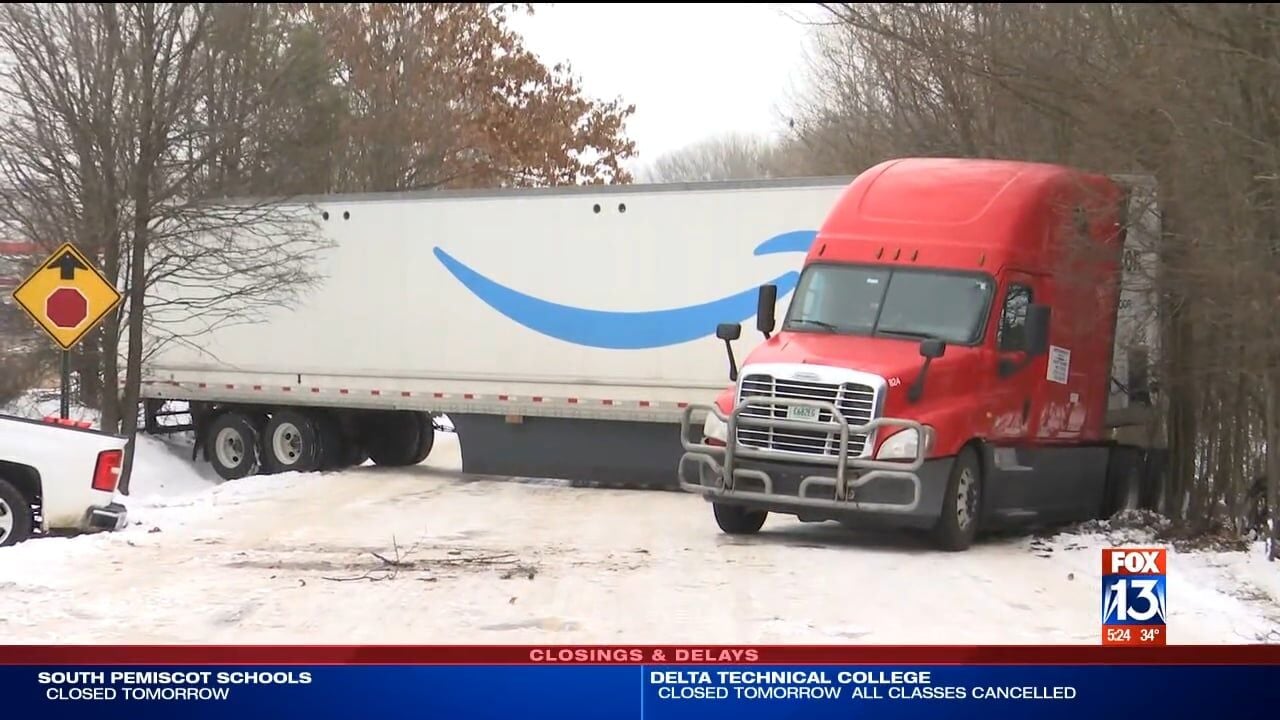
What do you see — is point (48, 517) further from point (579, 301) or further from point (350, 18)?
point (350, 18)

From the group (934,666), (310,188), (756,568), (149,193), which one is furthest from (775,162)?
(934,666)

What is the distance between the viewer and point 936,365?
1272 centimetres

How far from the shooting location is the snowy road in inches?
340

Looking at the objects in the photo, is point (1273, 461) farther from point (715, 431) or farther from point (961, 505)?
point (715, 431)

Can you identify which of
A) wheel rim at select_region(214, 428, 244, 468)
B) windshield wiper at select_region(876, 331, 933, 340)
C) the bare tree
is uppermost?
the bare tree

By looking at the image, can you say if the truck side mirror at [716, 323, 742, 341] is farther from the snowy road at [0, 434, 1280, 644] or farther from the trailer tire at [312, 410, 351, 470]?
the trailer tire at [312, 410, 351, 470]

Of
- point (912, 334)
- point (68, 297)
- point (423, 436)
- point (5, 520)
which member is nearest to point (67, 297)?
point (68, 297)

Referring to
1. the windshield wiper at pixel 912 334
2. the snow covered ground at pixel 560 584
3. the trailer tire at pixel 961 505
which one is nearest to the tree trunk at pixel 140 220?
the snow covered ground at pixel 560 584

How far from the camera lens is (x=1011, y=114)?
14.9 m

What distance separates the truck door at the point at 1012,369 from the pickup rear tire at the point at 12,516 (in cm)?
756

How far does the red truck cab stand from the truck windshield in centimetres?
1

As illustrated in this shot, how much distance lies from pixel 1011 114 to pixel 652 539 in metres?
5.24

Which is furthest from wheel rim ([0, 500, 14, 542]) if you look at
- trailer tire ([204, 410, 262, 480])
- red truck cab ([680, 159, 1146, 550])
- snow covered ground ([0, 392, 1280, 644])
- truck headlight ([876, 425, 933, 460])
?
trailer tire ([204, 410, 262, 480])

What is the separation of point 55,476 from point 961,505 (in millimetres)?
7010
